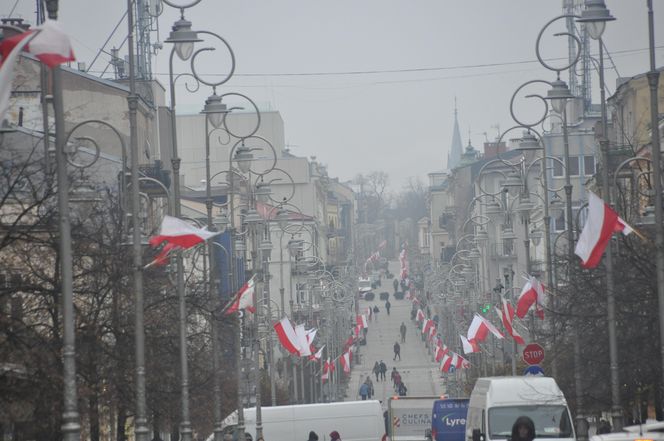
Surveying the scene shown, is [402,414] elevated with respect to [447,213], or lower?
lower

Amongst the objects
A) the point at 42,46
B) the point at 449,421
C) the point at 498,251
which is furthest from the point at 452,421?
the point at 498,251

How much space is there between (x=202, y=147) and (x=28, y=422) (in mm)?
96206

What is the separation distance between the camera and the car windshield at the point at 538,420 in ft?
92.3

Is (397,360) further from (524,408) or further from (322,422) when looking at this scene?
(524,408)

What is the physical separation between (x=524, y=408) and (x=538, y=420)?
539mm

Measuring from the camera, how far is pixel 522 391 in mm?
29078

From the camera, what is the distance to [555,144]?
319 feet

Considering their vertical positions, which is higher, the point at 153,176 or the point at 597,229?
the point at 153,176

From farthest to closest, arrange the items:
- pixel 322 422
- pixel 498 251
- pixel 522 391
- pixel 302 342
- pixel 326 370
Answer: pixel 498 251 < pixel 326 370 < pixel 302 342 < pixel 322 422 < pixel 522 391

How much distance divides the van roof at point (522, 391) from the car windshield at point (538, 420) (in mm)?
131

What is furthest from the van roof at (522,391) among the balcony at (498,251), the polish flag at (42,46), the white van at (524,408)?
the balcony at (498,251)

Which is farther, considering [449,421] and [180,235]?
[449,421]

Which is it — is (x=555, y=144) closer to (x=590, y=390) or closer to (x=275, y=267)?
(x=275, y=267)

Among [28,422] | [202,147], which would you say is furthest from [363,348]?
[28,422]
